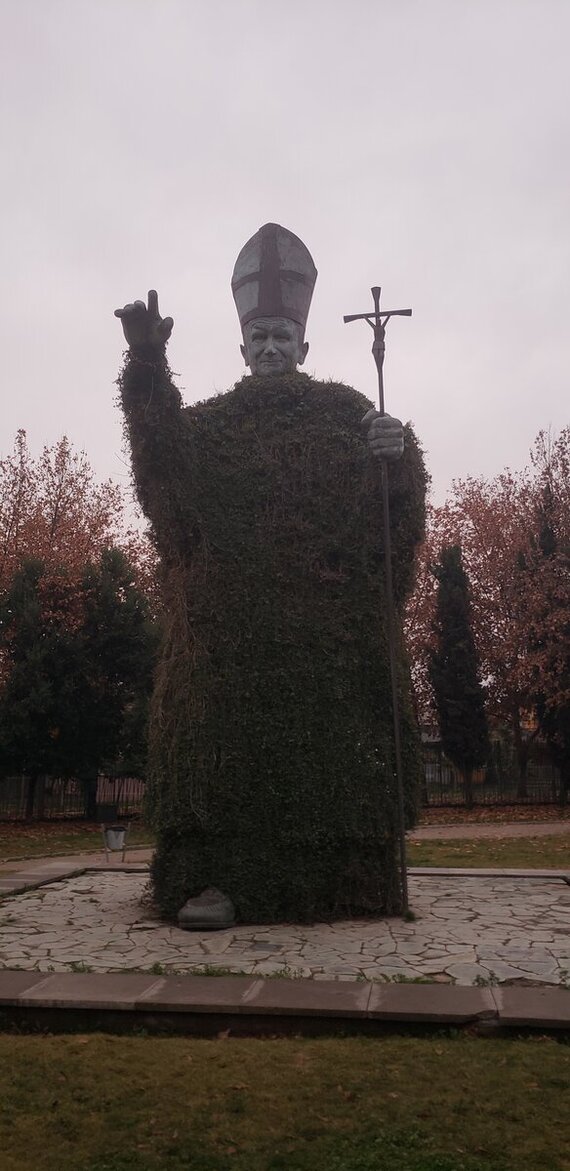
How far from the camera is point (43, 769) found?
19.8 m

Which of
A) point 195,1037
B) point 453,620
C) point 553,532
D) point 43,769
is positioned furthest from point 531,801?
point 195,1037

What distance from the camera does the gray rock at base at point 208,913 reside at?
662 cm

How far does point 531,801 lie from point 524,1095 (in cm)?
2125

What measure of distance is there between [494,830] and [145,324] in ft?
43.2

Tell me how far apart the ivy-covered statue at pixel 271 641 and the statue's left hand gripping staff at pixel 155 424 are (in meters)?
0.01

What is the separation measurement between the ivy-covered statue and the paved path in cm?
854

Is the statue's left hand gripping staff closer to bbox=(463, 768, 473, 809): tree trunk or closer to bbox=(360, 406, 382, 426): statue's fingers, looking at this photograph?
bbox=(360, 406, 382, 426): statue's fingers

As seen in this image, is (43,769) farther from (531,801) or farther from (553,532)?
(553,532)

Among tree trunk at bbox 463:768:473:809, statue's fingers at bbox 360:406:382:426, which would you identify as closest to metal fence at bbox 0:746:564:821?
tree trunk at bbox 463:768:473:809

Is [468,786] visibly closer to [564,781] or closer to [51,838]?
[564,781]

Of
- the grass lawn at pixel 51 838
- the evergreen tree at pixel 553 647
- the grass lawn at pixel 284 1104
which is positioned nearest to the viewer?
the grass lawn at pixel 284 1104

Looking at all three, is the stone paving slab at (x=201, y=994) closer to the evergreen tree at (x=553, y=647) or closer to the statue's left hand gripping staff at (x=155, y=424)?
the statue's left hand gripping staff at (x=155, y=424)

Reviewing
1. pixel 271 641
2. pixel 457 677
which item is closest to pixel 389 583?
pixel 271 641

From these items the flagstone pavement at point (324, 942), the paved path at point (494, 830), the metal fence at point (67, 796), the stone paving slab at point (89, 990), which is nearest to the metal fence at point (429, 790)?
the metal fence at point (67, 796)
